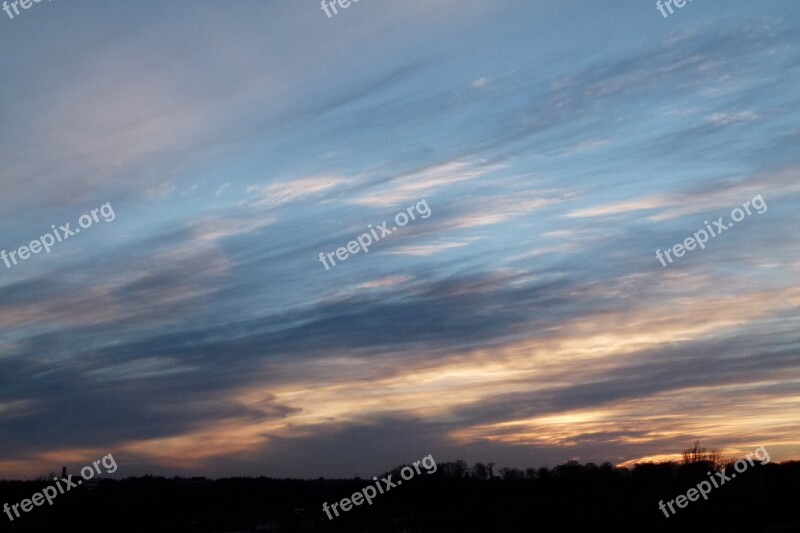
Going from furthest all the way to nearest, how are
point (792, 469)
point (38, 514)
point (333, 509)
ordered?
point (792, 469), point (333, 509), point (38, 514)

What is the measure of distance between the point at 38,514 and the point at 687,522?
208 feet

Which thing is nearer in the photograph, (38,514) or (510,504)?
(38,514)

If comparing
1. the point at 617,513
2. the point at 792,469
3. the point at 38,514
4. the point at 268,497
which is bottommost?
the point at 792,469

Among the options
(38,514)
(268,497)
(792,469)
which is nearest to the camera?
(38,514)

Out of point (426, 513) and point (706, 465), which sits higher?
point (426, 513)

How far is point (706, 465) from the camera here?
4464 inches

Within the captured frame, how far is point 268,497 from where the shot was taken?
110 m

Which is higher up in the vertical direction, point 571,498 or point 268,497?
point 268,497

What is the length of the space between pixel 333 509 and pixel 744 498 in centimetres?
4364

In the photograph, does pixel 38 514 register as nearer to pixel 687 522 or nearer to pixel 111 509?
pixel 111 509

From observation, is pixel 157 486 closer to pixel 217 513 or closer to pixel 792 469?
pixel 217 513

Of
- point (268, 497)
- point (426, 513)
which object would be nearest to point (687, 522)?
point (426, 513)

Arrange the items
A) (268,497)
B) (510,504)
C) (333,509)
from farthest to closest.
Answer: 1. (268,497)
2. (510,504)
3. (333,509)

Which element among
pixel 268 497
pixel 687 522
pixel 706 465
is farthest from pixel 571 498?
pixel 268 497
